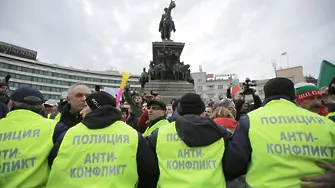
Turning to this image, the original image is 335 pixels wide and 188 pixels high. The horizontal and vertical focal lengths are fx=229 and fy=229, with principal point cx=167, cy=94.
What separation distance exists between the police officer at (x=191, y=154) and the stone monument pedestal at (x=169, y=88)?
13073 millimetres

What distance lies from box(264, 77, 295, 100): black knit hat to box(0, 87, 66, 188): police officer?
244 cm

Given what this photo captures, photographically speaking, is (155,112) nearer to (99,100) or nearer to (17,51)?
(99,100)

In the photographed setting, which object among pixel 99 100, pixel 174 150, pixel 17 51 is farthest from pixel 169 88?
pixel 17 51

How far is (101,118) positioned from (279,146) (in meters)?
1.83

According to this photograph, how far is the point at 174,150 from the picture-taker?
95.2 inches

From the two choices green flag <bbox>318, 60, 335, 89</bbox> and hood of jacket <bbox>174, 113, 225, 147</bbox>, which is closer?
hood of jacket <bbox>174, 113, 225, 147</bbox>

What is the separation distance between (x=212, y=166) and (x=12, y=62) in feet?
251

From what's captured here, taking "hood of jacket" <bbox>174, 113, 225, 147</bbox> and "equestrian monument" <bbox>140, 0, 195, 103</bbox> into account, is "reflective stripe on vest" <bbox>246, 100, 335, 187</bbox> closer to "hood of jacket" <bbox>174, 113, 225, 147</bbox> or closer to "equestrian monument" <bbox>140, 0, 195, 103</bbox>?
"hood of jacket" <bbox>174, 113, 225, 147</bbox>

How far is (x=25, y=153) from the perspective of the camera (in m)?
2.42

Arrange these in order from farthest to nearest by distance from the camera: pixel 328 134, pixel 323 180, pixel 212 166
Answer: pixel 212 166, pixel 328 134, pixel 323 180

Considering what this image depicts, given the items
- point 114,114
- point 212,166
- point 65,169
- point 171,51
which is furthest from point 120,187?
point 171,51

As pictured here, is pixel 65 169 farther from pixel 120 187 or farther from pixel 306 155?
pixel 306 155

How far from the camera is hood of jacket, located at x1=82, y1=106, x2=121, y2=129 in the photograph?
248 centimetres

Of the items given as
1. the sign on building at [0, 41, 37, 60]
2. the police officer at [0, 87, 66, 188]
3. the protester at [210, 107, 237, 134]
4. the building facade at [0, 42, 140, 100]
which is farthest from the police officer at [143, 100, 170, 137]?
the sign on building at [0, 41, 37, 60]
